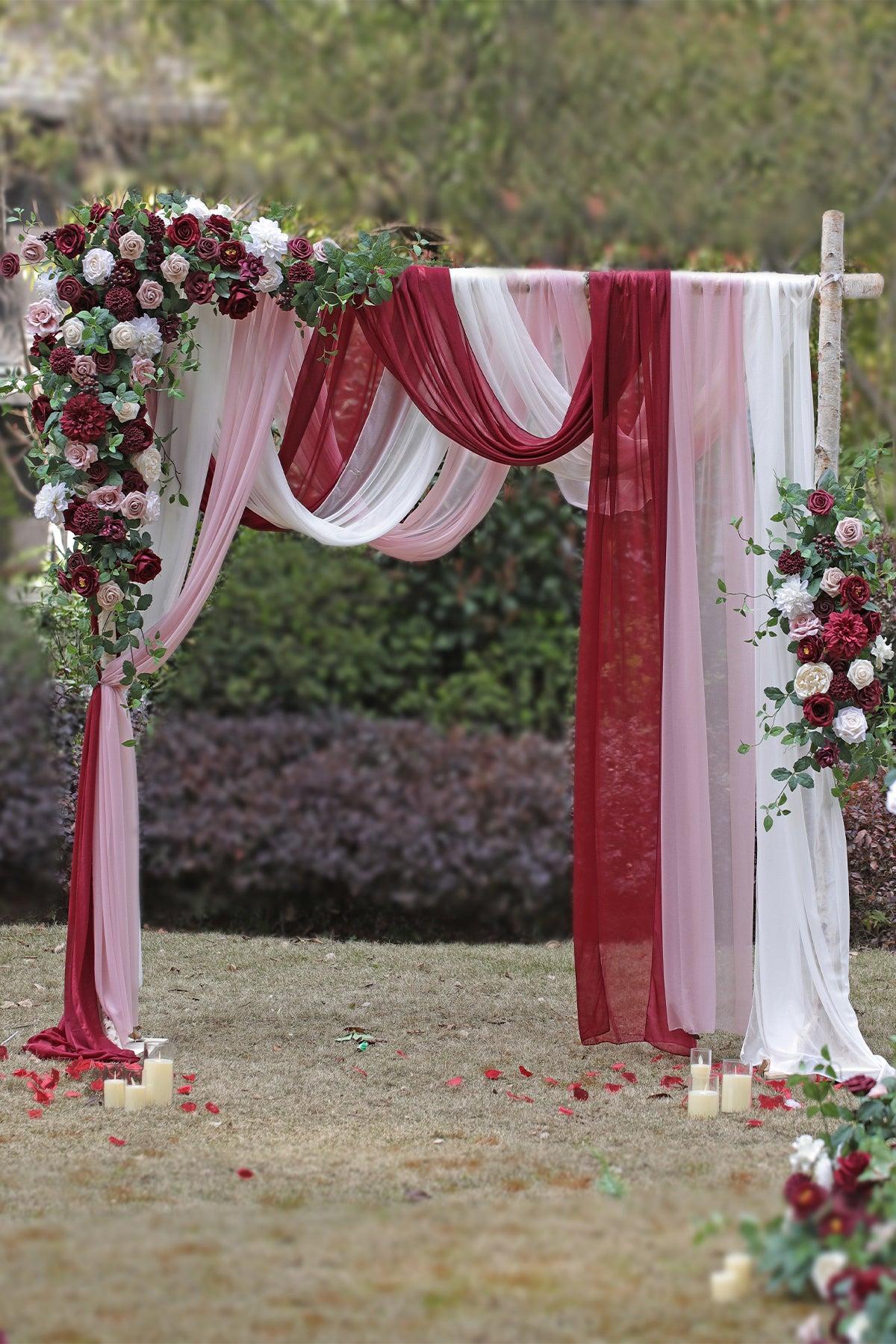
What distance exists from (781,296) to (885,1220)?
2849mm

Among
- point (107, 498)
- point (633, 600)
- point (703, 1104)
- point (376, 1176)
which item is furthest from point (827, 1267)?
point (107, 498)

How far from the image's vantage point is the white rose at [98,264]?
4473 millimetres

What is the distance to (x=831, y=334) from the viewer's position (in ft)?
15.5

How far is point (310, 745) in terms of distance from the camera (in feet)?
26.9

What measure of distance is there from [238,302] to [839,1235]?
9.96 feet

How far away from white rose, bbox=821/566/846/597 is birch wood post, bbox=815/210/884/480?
0.38 meters

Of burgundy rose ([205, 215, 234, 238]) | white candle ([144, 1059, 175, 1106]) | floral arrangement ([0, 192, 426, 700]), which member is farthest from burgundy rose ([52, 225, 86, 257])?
white candle ([144, 1059, 175, 1106])

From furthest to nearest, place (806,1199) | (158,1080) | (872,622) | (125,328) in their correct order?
1. (872,622)
2. (125,328)
3. (158,1080)
4. (806,1199)

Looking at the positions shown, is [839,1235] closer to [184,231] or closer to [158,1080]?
[158,1080]

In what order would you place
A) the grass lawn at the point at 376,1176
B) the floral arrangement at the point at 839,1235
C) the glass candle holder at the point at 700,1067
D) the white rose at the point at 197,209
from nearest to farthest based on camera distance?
the floral arrangement at the point at 839,1235
the grass lawn at the point at 376,1176
the glass candle holder at the point at 700,1067
the white rose at the point at 197,209

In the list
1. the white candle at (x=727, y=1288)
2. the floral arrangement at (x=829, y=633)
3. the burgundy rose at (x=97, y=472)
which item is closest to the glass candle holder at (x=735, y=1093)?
the floral arrangement at (x=829, y=633)

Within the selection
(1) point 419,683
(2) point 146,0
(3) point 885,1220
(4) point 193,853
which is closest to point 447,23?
(2) point 146,0

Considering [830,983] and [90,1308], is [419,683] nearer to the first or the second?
[830,983]

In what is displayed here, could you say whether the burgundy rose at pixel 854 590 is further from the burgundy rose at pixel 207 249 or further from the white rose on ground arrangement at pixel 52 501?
the white rose on ground arrangement at pixel 52 501
